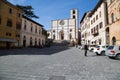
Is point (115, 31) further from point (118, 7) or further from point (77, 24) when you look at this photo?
point (77, 24)

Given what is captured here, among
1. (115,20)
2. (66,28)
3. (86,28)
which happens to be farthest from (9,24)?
(66,28)

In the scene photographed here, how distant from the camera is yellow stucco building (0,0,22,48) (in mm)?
29641

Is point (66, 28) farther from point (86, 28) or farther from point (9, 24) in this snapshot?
point (9, 24)

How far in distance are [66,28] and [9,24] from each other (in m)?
56.8

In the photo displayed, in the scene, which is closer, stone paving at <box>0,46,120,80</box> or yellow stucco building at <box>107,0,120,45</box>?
stone paving at <box>0,46,120,80</box>

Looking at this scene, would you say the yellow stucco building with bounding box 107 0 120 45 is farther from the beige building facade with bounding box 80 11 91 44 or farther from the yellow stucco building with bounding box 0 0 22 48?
the yellow stucco building with bounding box 0 0 22 48

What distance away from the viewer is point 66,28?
86688 mm

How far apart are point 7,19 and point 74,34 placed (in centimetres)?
5720

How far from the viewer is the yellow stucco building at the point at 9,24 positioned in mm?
29641

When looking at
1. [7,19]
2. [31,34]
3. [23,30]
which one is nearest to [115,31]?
[7,19]

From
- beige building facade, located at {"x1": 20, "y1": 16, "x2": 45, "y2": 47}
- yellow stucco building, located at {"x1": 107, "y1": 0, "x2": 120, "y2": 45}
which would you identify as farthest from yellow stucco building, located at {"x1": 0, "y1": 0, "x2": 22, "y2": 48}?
yellow stucco building, located at {"x1": 107, "y1": 0, "x2": 120, "y2": 45}

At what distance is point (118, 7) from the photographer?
21391 millimetres

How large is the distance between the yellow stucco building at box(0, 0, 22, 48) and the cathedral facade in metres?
50.5

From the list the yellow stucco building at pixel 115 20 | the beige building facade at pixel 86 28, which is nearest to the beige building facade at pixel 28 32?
the beige building facade at pixel 86 28
